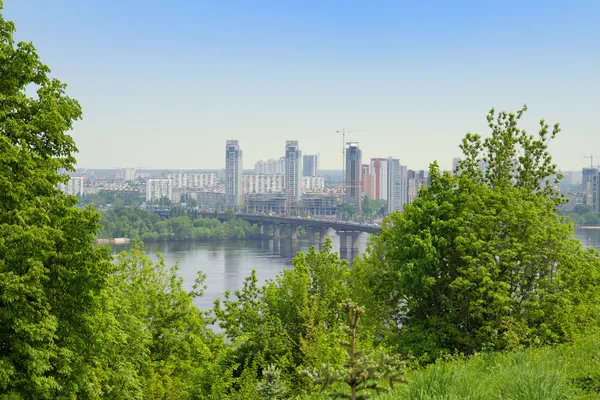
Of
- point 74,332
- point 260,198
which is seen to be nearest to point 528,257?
point 74,332

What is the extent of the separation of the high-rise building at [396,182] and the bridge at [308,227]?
152 ft

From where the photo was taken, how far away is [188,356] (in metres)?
12.3

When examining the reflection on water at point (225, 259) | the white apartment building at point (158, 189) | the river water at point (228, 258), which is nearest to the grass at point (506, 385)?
the reflection on water at point (225, 259)

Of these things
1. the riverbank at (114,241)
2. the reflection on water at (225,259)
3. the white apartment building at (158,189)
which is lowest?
the reflection on water at (225,259)

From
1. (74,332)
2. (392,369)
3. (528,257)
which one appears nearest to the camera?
(392,369)

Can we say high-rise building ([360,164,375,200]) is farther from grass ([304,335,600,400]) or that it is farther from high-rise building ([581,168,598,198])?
grass ([304,335,600,400])

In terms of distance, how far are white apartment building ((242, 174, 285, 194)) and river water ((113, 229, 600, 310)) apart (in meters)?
78.1

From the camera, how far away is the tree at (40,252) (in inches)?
239

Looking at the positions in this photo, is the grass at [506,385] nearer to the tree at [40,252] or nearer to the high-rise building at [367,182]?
the tree at [40,252]

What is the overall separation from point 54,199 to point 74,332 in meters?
1.19

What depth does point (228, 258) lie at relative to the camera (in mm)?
51062

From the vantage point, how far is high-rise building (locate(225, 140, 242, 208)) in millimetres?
132500

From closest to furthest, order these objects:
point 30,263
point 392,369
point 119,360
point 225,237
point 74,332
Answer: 1. point 392,369
2. point 30,263
3. point 74,332
4. point 119,360
5. point 225,237

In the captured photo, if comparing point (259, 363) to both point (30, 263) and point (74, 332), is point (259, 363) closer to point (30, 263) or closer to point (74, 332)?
point (74, 332)
